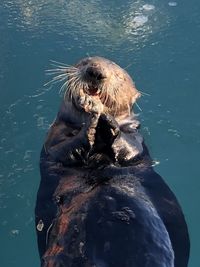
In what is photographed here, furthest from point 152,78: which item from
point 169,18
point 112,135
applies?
point 112,135

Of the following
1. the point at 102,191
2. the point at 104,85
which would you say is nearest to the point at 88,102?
the point at 104,85

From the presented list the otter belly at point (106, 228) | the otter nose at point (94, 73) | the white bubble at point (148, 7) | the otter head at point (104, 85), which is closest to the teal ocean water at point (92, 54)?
the white bubble at point (148, 7)

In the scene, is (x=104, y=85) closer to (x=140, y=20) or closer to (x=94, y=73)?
(x=94, y=73)

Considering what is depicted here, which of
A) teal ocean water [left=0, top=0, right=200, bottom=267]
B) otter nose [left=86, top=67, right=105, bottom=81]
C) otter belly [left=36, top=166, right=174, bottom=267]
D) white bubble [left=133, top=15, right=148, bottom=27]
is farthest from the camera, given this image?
white bubble [left=133, top=15, right=148, bottom=27]

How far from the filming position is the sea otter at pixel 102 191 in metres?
2.71

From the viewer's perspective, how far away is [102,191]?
323 cm

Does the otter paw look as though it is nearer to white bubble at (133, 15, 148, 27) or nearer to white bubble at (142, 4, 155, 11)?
white bubble at (133, 15, 148, 27)

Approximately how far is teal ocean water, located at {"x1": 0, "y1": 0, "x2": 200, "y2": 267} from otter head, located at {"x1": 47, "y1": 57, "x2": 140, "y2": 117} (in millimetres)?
2859

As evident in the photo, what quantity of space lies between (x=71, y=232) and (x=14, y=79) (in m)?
5.53

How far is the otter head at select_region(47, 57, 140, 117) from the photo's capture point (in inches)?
139

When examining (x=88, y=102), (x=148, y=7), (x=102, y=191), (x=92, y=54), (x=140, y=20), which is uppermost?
(x=88, y=102)

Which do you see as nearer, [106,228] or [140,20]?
[106,228]

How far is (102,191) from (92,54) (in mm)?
5471

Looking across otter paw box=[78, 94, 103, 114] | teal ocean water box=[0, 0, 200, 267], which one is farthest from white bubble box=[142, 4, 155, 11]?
otter paw box=[78, 94, 103, 114]
